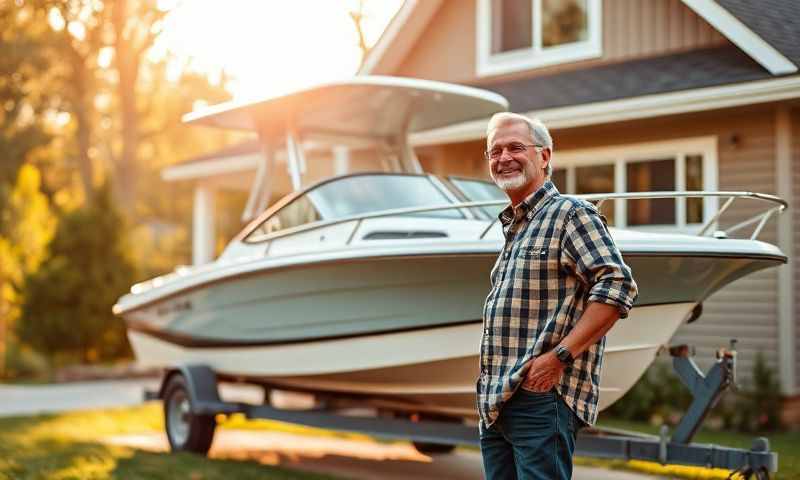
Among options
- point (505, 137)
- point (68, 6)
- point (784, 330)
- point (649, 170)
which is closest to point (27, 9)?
point (68, 6)

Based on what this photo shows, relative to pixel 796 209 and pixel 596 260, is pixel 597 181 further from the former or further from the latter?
pixel 596 260

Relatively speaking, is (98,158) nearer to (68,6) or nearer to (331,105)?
(68,6)

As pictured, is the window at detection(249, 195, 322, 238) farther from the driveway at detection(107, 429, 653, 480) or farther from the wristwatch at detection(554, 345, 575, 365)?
the wristwatch at detection(554, 345, 575, 365)

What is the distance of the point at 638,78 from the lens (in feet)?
35.4

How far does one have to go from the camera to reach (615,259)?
350cm

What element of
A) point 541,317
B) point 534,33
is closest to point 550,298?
point 541,317

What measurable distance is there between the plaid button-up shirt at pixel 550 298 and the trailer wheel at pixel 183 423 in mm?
5063

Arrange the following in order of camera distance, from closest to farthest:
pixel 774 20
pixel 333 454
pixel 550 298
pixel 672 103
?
pixel 550 298 < pixel 333 454 < pixel 672 103 < pixel 774 20

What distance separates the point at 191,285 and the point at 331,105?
182cm

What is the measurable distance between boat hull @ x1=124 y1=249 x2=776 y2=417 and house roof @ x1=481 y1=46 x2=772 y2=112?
4187mm

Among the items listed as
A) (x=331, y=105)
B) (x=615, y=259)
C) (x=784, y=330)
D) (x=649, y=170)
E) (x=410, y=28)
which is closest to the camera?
(x=615, y=259)

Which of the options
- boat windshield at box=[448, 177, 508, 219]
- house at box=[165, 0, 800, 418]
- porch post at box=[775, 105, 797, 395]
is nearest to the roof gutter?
house at box=[165, 0, 800, 418]

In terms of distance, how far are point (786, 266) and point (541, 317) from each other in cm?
720

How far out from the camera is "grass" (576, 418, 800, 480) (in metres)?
6.98
